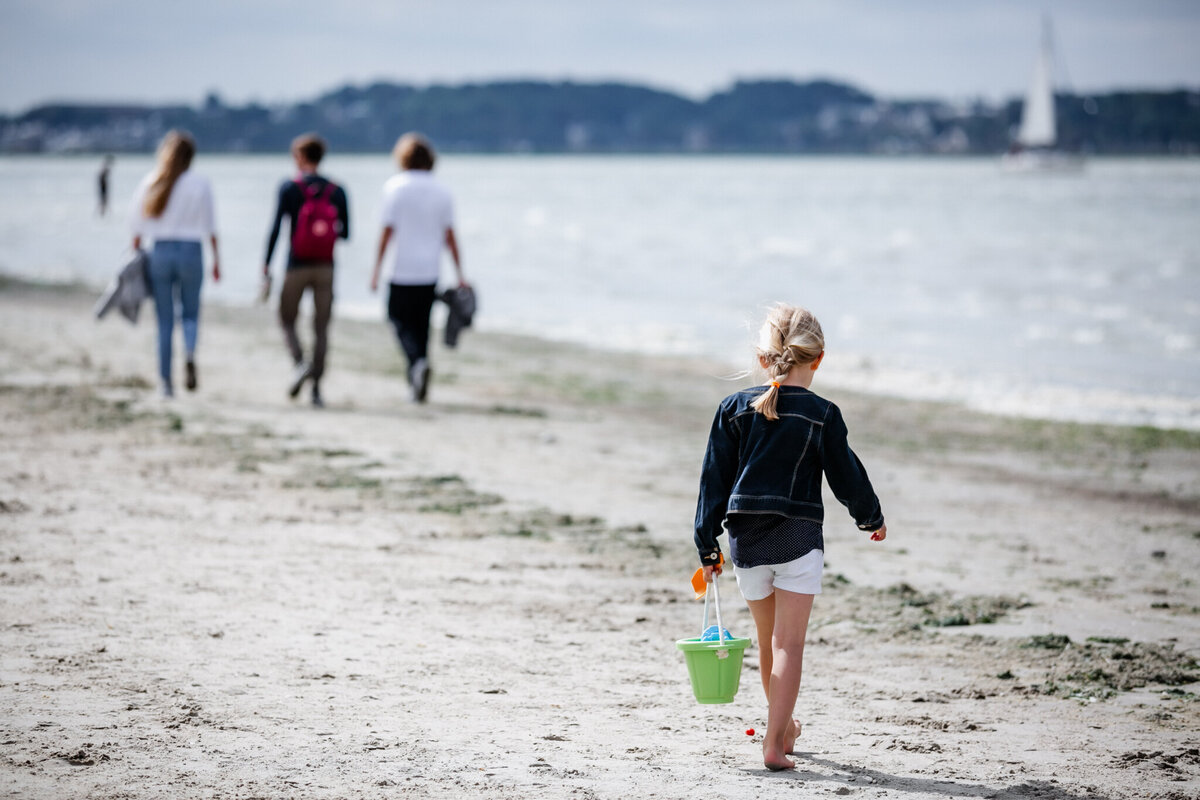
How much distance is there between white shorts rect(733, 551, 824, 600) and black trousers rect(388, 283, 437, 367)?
6.28 meters

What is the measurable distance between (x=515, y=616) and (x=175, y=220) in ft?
16.8

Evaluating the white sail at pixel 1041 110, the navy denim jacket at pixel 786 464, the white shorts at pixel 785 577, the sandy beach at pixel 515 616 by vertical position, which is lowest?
the sandy beach at pixel 515 616

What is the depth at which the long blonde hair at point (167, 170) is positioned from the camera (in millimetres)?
8875

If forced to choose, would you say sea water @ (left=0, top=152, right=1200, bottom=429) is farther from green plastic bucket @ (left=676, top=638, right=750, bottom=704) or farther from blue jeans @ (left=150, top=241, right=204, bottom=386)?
blue jeans @ (left=150, top=241, right=204, bottom=386)

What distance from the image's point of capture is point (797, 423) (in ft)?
11.6

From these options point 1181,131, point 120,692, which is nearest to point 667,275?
point 120,692

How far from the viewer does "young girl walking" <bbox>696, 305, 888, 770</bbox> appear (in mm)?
3525

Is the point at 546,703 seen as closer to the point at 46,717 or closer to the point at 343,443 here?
the point at 46,717

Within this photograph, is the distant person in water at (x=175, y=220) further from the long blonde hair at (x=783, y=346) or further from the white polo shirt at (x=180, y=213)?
the long blonde hair at (x=783, y=346)

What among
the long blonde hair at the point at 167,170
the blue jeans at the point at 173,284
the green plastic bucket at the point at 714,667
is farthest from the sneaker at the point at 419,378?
the green plastic bucket at the point at 714,667

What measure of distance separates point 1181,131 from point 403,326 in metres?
167

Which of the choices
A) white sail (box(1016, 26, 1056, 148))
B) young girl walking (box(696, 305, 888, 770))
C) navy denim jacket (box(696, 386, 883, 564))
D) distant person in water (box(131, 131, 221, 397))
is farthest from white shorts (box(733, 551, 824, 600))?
white sail (box(1016, 26, 1056, 148))

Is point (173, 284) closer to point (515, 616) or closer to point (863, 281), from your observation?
point (515, 616)

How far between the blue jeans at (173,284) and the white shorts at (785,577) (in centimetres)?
654
